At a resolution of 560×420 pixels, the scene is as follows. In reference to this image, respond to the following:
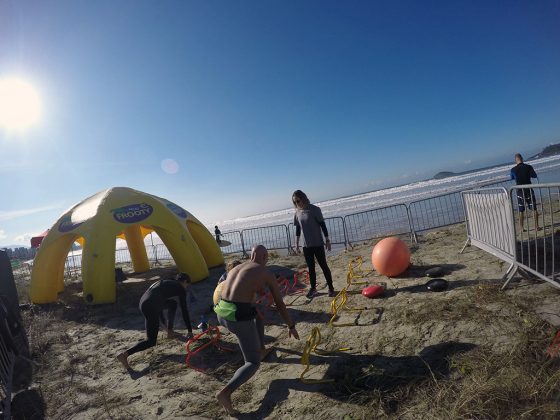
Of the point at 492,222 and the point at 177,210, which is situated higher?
the point at 177,210

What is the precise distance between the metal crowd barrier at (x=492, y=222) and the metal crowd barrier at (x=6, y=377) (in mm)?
7195

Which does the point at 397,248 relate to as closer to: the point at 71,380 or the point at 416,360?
the point at 416,360

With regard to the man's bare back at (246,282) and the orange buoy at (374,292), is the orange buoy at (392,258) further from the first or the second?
the man's bare back at (246,282)

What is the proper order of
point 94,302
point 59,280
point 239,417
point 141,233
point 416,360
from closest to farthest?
point 239,417 → point 416,360 → point 94,302 → point 59,280 → point 141,233

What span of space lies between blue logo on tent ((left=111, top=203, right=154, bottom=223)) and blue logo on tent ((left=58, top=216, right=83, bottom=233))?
4.21 ft

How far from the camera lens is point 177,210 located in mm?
11477

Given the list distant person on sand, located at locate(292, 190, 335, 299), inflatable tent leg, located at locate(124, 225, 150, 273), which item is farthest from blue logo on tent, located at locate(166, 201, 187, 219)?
distant person on sand, located at locate(292, 190, 335, 299)

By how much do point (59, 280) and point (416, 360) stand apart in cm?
1168

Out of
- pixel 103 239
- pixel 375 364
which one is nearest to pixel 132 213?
pixel 103 239

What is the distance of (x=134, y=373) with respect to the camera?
15.5 feet

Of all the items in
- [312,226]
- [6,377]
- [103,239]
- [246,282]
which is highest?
[103,239]

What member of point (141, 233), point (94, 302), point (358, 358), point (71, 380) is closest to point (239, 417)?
point (358, 358)

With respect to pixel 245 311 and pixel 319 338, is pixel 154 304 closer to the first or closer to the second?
pixel 245 311

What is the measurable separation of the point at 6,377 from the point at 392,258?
6961 millimetres
